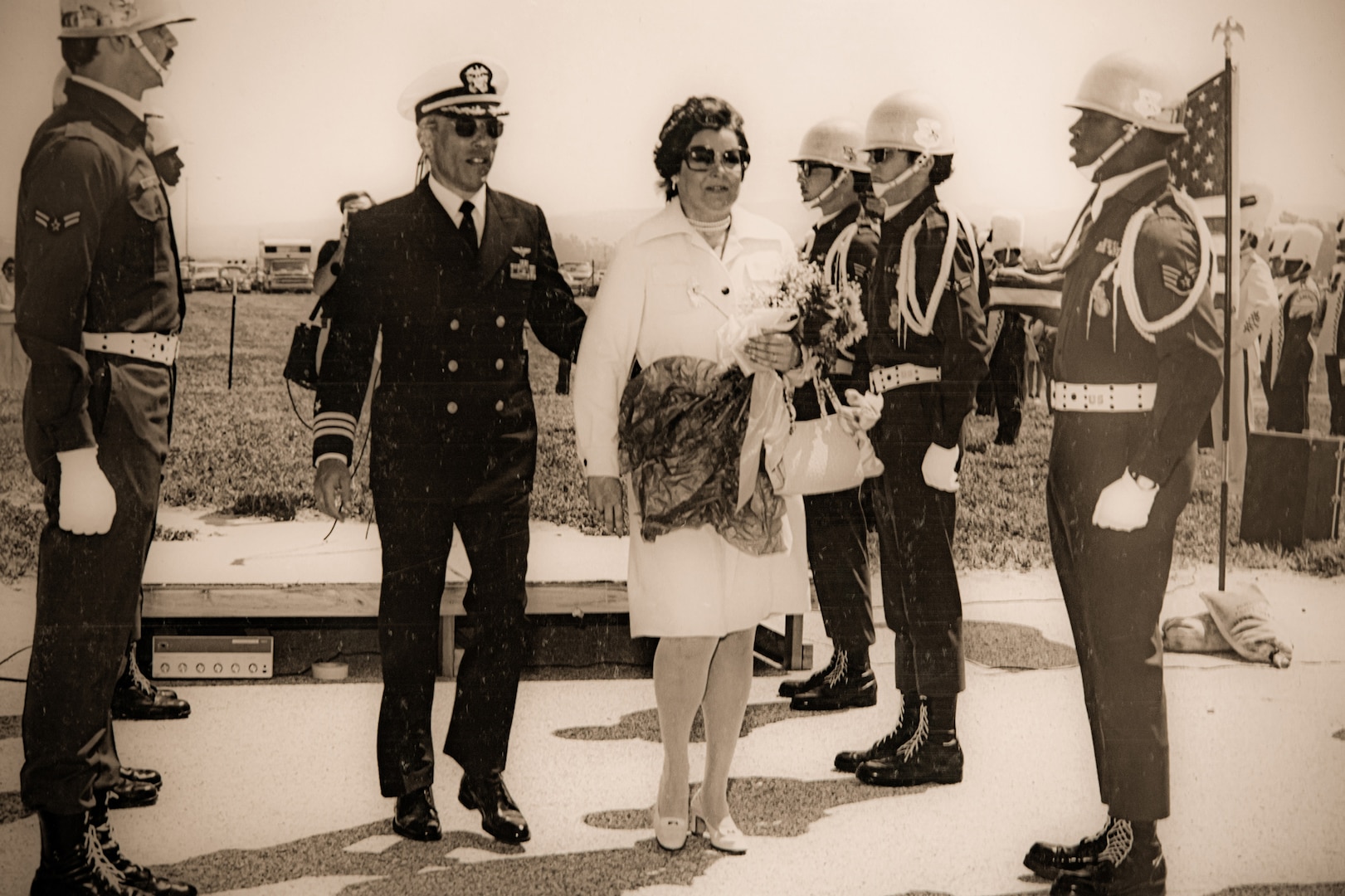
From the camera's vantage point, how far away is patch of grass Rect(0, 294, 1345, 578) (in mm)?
3977

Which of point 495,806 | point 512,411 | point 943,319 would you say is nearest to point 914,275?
point 943,319

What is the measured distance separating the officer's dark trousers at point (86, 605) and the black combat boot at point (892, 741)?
2036 millimetres

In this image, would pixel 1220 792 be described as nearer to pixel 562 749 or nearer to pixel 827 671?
pixel 827 671

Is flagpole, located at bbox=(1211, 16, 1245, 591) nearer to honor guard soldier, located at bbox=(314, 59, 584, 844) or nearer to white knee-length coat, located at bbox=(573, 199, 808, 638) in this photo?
white knee-length coat, located at bbox=(573, 199, 808, 638)

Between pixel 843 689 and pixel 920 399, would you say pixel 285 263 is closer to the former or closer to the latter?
pixel 920 399

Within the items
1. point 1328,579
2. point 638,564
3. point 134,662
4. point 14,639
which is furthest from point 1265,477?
point 14,639

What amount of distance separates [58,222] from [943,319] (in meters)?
2.34

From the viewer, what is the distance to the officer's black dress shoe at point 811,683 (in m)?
4.54

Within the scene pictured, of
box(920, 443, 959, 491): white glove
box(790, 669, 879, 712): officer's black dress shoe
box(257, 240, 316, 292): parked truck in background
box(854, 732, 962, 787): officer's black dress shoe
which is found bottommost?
box(854, 732, 962, 787): officer's black dress shoe

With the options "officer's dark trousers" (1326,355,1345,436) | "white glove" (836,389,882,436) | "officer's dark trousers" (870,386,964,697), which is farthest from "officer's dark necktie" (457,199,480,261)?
"officer's dark trousers" (1326,355,1345,436)

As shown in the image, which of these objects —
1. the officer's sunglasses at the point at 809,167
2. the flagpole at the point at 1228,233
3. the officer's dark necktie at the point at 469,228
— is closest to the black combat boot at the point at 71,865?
the officer's dark necktie at the point at 469,228

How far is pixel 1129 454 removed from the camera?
3551 mm

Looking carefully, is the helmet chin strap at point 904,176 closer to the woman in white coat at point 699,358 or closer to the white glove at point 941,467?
the woman in white coat at point 699,358

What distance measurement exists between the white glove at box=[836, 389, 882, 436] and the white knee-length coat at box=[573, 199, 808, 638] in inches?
12.3
